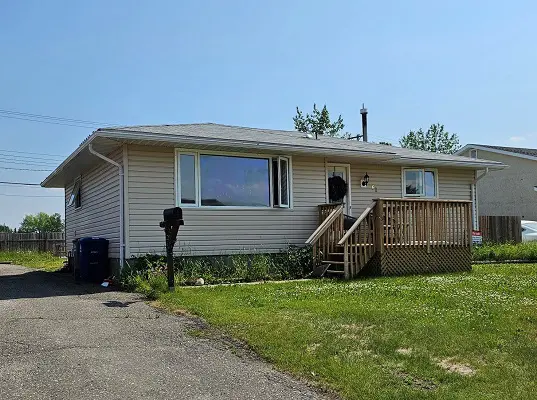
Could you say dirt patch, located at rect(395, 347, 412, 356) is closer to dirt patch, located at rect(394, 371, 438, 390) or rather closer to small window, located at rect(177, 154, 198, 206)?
dirt patch, located at rect(394, 371, 438, 390)

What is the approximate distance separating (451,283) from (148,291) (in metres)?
5.09

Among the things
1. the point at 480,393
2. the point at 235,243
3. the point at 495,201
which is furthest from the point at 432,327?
the point at 495,201

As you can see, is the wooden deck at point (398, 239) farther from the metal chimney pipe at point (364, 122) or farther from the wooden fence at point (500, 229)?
the metal chimney pipe at point (364, 122)

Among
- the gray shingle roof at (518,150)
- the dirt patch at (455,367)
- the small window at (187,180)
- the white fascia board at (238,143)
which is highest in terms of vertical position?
the gray shingle roof at (518,150)

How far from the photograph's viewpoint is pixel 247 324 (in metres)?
6.38

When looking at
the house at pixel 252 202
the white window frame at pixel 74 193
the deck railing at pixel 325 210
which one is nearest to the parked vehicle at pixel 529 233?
the house at pixel 252 202

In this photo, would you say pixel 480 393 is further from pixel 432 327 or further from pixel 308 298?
pixel 308 298

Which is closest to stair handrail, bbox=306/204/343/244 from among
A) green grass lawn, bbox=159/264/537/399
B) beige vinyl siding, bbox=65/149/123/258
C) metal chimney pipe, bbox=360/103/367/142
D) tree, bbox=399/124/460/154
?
green grass lawn, bbox=159/264/537/399

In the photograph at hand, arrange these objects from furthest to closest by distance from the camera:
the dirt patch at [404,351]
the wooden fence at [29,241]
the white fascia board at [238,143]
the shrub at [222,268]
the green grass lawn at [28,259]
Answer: the wooden fence at [29,241] < the green grass lawn at [28,259] < the white fascia board at [238,143] < the shrub at [222,268] < the dirt patch at [404,351]

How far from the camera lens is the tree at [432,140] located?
54.9 meters

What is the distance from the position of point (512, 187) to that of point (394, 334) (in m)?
22.8

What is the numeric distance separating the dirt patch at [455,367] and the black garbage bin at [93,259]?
879 cm

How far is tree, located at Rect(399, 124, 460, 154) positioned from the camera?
2162 inches

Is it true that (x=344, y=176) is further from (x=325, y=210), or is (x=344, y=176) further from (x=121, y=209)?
(x=121, y=209)
